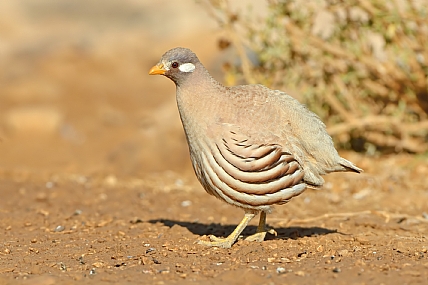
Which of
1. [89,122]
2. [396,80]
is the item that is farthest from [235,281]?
[89,122]

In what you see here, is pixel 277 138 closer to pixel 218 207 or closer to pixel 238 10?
pixel 218 207

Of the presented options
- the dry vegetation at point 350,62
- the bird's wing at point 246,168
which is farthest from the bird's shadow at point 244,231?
the dry vegetation at point 350,62

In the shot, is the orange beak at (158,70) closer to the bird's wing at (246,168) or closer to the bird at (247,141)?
the bird at (247,141)

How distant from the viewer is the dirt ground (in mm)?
5426

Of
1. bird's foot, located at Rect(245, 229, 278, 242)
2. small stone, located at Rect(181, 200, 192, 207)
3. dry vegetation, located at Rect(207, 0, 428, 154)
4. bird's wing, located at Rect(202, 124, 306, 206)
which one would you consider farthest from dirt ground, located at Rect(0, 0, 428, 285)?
dry vegetation, located at Rect(207, 0, 428, 154)

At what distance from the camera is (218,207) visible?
9.02 meters

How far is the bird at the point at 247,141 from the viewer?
6148mm

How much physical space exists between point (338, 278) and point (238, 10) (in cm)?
578

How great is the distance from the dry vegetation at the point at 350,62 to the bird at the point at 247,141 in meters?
3.10

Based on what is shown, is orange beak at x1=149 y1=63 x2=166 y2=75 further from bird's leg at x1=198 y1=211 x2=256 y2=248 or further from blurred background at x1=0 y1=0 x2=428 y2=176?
blurred background at x1=0 y1=0 x2=428 y2=176

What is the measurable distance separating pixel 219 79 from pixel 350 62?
201 inches

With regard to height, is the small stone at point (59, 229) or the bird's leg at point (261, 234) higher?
the small stone at point (59, 229)

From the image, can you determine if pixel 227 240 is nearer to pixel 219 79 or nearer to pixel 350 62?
pixel 350 62

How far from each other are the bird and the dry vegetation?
3099 millimetres
